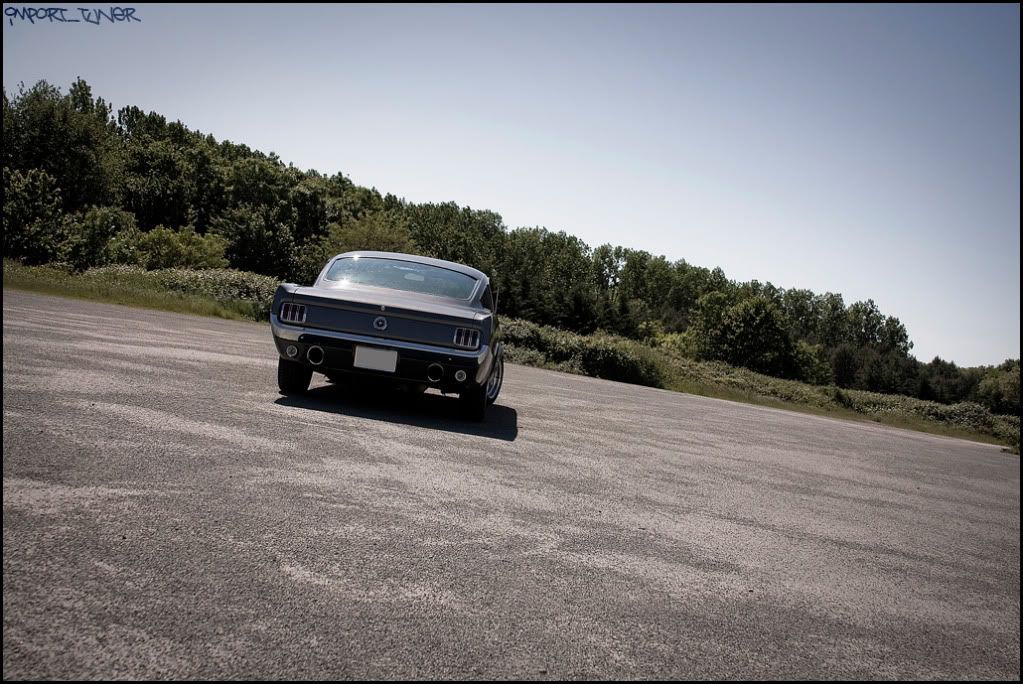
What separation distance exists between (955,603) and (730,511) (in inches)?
59.0

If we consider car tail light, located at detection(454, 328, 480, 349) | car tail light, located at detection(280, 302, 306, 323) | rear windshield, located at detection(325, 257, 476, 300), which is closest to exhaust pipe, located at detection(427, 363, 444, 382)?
car tail light, located at detection(454, 328, 480, 349)

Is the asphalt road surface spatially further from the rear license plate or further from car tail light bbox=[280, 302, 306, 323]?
car tail light bbox=[280, 302, 306, 323]

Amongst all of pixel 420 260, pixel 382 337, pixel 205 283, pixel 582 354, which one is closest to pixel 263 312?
pixel 205 283

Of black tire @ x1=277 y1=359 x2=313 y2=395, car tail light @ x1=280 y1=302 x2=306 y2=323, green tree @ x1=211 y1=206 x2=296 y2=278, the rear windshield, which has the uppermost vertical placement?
green tree @ x1=211 y1=206 x2=296 y2=278

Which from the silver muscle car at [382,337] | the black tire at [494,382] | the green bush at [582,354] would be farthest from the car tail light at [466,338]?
the green bush at [582,354]

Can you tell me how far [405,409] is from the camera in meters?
7.39

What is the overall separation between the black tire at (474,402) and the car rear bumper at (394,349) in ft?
1.31

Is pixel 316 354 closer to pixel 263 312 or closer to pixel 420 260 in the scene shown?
pixel 420 260

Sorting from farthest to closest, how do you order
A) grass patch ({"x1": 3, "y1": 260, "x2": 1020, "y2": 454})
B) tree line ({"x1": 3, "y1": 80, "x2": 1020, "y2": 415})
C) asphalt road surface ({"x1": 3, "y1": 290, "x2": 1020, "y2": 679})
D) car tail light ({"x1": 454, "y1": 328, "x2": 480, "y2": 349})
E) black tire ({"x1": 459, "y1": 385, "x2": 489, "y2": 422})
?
tree line ({"x1": 3, "y1": 80, "x2": 1020, "y2": 415})
grass patch ({"x1": 3, "y1": 260, "x2": 1020, "y2": 454})
black tire ({"x1": 459, "y1": 385, "x2": 489, "y2": 422})
car tail light ({"x1": 454, "y1": 328, "x2": 480, "y2": 349})
asphalt road surface ({"x1": 3, "y1": 290, "x2": 1020, "y2": 679})

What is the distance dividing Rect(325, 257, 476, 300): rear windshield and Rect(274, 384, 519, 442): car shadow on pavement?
1.26m

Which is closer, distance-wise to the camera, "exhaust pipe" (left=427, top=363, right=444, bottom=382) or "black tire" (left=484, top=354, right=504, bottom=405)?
"exhaust pipe" (left=427, top=363, right=444, bottom=382)

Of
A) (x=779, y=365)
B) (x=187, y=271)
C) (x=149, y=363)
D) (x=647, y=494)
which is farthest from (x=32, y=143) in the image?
(x=779, y=365)

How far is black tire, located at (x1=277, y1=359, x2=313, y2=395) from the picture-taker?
698 centimetres

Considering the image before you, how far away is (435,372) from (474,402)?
0.79 meters
